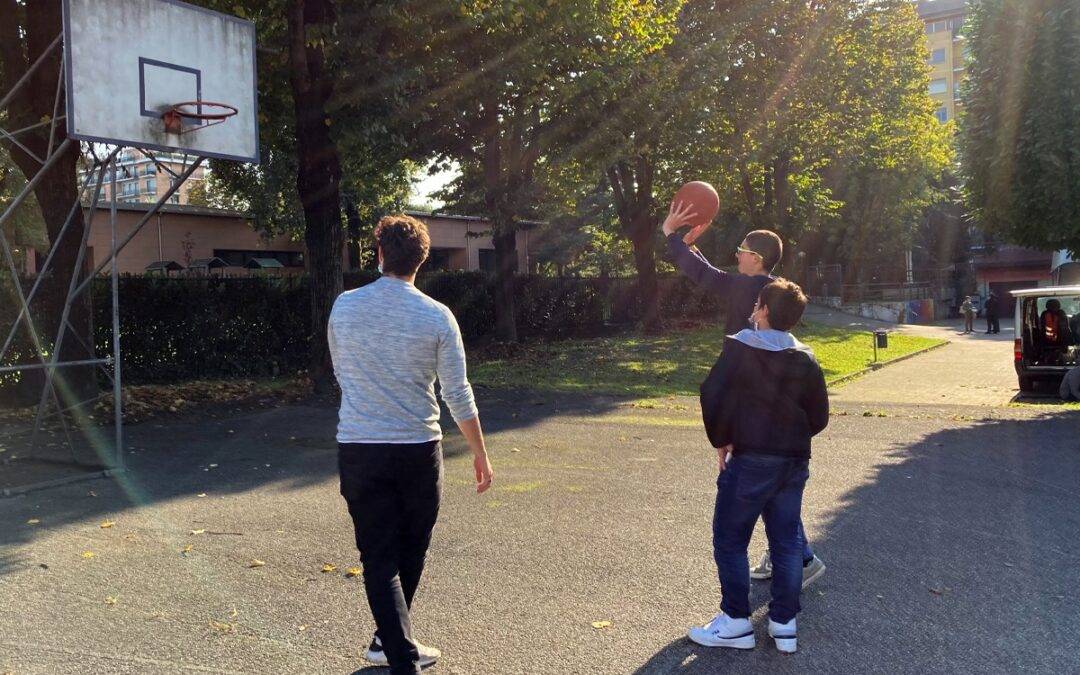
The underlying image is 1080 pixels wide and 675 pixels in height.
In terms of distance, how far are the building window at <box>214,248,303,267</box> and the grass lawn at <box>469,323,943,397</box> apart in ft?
55.7

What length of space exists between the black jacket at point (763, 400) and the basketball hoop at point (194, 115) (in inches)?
296

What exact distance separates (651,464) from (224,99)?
243 inches

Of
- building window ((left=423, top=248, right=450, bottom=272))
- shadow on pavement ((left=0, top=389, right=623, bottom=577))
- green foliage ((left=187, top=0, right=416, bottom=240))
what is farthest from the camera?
building window ((left=423, top=248, right=450, bottom=272))

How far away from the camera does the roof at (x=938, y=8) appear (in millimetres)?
95938

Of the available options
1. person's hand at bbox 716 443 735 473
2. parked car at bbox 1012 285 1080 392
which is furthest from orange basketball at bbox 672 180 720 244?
parked car at bbox 1012 285 1080 392

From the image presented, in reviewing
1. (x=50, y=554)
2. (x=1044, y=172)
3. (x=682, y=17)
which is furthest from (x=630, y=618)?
(x=682, y=17)

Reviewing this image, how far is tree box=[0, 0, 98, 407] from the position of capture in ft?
41.0

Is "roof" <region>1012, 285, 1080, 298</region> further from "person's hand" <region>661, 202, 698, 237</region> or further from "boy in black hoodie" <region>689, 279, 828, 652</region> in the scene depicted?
"boy in black hoodie" <region>689, 279, 828, 652</region>

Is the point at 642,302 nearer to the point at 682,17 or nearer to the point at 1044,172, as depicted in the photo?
the point at 682,17

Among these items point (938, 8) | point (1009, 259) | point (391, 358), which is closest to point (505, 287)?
point (391, 358)

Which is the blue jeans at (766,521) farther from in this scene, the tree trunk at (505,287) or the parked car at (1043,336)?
the tree trunk at (505,287)

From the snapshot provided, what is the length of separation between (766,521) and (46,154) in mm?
12142

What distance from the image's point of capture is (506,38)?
15.1 m

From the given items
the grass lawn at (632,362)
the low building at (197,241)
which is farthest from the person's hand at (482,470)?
the low building at (197,241)
